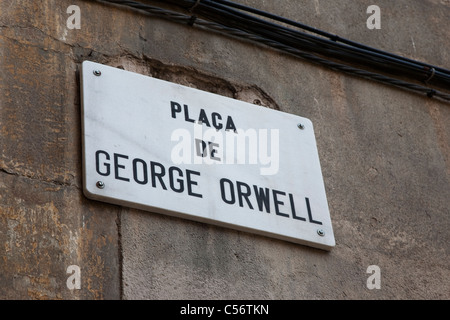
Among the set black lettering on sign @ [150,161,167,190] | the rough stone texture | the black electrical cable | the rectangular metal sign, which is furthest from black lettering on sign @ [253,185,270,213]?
the black electrical cable

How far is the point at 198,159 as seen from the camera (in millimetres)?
3119

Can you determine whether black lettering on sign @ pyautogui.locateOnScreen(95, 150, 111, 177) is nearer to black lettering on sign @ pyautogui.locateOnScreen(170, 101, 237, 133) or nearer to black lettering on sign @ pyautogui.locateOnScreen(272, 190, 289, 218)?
black lettering on sign @ pyautogui.locateOnScreen(170, 101, 237, 133)

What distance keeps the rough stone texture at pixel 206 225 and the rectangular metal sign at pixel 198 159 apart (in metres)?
0.05

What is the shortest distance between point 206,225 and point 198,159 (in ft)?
0.72

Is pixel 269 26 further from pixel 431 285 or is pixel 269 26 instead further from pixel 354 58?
pixel 431 285

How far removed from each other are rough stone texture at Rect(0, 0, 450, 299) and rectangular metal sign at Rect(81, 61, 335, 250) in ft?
0.16

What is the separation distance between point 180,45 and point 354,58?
2.48 feet

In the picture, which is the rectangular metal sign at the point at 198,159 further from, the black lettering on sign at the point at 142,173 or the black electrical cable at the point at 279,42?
the black electrical cable at the point at 279,42

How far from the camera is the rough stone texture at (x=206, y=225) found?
2.81m

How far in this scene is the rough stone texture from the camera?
281 centimetres

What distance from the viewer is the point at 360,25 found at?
159 inches

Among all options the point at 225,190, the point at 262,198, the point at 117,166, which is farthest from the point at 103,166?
the point at 262,198

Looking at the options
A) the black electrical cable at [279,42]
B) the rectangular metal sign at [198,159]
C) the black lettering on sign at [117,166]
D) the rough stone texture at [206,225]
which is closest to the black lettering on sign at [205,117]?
the rectangular metal sign at [198,159]

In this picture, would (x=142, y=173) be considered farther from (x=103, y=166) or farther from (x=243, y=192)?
(x=243, y=192)
